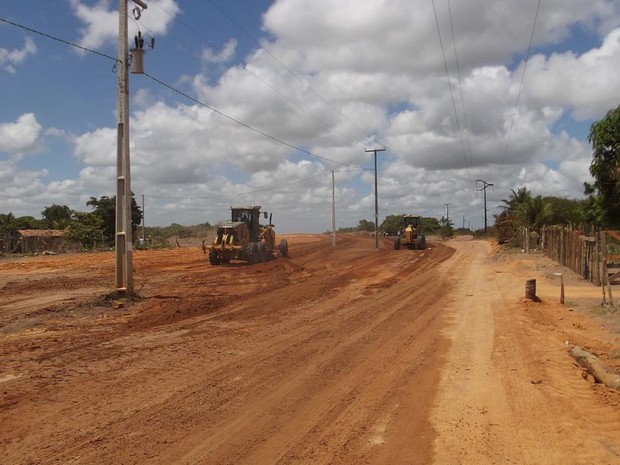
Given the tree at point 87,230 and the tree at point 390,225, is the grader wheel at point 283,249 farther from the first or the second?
the tree at point 390,225

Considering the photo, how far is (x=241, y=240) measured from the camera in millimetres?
28172

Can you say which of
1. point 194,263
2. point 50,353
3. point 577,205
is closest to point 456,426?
point 50,353

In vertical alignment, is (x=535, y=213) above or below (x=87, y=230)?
above

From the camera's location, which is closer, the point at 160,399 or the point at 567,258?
the point at 160,399

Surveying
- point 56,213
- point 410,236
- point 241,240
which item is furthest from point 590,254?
point 56,213

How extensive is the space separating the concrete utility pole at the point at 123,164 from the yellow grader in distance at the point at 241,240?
12.5m

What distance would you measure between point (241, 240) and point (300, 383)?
2096 centimetres

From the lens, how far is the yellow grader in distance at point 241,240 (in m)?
28.0

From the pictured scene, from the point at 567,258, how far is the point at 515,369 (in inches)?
692

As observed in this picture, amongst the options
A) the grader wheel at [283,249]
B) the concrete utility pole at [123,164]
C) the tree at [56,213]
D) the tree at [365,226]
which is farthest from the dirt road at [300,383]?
the tree at [365,226]

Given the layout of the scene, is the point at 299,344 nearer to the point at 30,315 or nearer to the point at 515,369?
the point at 515,369

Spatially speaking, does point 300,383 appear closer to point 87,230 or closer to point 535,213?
point 535,213

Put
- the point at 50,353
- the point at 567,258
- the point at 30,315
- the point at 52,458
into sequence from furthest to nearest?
the point at 567,258, the point at 30,315, the point at 50,353, the point at 52,458

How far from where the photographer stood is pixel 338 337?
1073cm
